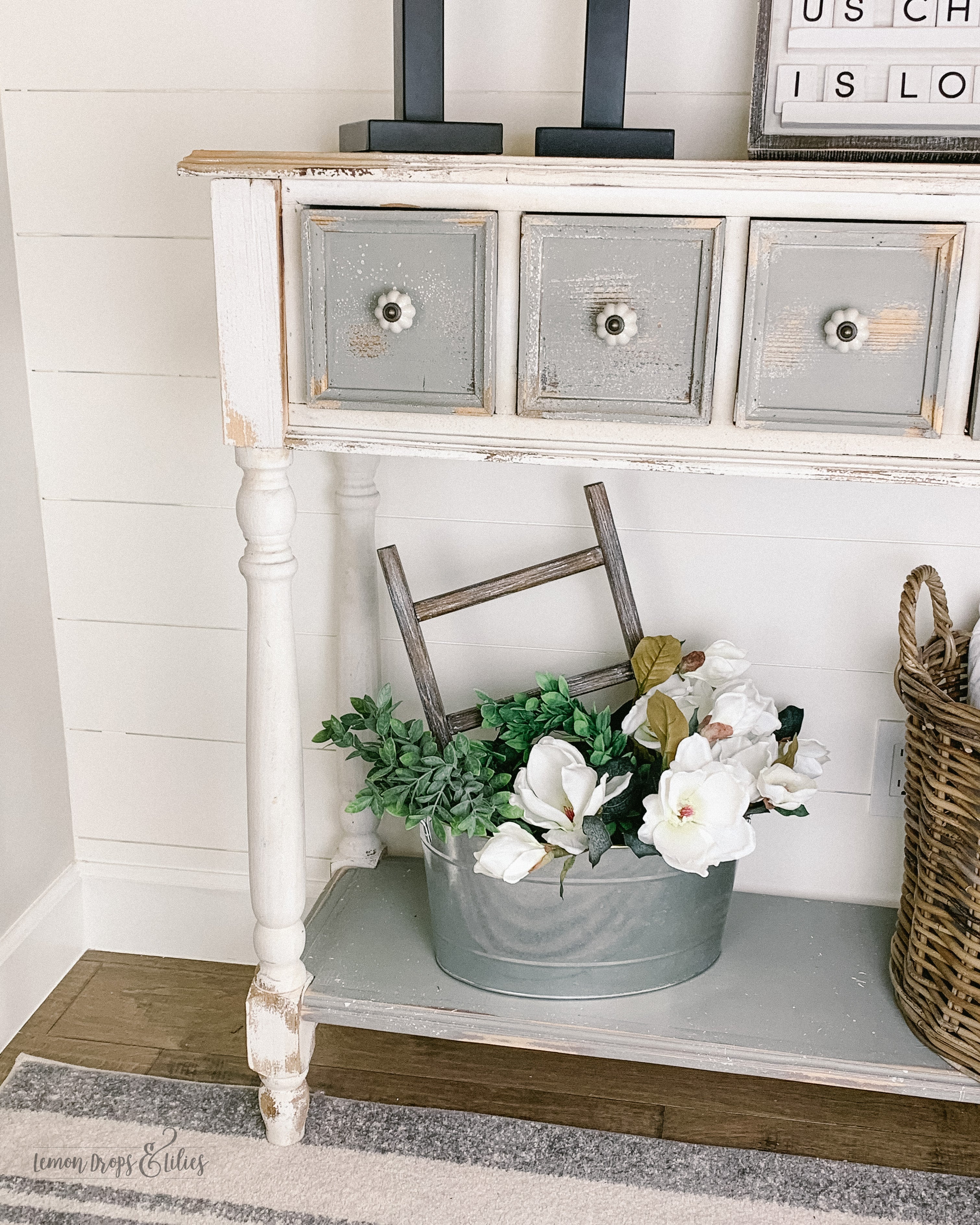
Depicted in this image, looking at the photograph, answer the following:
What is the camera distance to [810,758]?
1.19 metres

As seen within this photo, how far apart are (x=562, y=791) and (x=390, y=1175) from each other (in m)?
0.45

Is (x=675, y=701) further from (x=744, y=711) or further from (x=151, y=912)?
(x=151, y=912)

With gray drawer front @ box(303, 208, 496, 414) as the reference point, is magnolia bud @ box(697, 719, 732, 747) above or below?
below

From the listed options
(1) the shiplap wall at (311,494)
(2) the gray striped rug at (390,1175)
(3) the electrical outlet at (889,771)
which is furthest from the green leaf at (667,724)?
(2) the gray striped rug at (390,1175)

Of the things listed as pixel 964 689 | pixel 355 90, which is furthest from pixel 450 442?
pixel 964 689

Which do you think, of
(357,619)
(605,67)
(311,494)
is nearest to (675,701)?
(357,619)

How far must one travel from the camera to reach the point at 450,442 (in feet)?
3.21

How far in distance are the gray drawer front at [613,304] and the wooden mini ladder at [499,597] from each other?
293 millimetres

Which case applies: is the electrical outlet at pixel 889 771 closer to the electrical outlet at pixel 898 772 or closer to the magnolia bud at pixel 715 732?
the electrical outlet at pixel 898 772

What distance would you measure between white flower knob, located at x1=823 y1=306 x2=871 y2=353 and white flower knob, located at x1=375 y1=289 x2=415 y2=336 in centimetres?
34

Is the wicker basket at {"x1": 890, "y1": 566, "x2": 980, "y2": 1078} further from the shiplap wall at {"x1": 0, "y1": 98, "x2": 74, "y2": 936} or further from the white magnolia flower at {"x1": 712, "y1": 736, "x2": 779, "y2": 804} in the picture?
the shiplap wall at {"x1": 0, "y1": 98, "x2": 74, "y2": 936}

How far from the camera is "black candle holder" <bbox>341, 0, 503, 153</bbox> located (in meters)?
1.00

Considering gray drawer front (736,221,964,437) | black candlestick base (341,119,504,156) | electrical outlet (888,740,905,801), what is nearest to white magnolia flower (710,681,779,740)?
electrical outlet (888,740,905,801)

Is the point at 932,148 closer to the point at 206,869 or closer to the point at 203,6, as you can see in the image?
the point at 203,6
